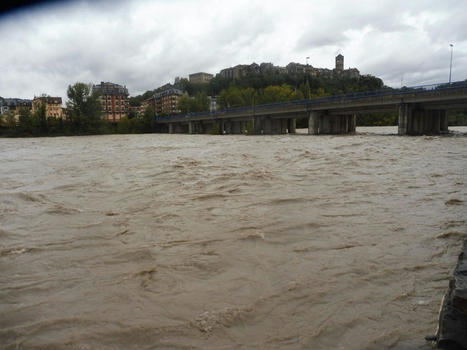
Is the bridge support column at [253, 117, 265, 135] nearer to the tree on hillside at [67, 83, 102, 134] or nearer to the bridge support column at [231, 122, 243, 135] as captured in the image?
the bridge support column at [231, 122, 243, 135]

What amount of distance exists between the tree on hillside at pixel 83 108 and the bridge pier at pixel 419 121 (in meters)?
85.0

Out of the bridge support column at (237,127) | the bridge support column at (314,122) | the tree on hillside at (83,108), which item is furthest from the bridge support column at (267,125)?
the tree on hillside at (83,108)

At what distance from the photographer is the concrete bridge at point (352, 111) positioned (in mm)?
41400

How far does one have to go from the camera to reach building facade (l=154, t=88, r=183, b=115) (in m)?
170

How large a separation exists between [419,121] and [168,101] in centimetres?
14424

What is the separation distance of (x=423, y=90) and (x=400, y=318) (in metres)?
46.2

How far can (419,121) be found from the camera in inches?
1813

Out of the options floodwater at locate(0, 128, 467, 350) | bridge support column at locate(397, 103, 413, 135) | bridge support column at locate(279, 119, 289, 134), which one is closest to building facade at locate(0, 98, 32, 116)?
bridge support column at locate(279, 119, 289, 134)

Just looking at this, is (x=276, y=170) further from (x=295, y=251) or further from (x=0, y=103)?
(x=0, y=103)

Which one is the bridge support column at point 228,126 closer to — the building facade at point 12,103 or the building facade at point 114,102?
the building facade at point 114,102

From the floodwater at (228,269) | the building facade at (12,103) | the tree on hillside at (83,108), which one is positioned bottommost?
the floodwater at (228,269)

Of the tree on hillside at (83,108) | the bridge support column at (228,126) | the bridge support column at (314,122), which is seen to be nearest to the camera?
the bridge support column at (314,122)

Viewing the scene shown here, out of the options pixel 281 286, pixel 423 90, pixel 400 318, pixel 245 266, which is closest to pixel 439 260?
pixel 400 318

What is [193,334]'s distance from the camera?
2875mm
